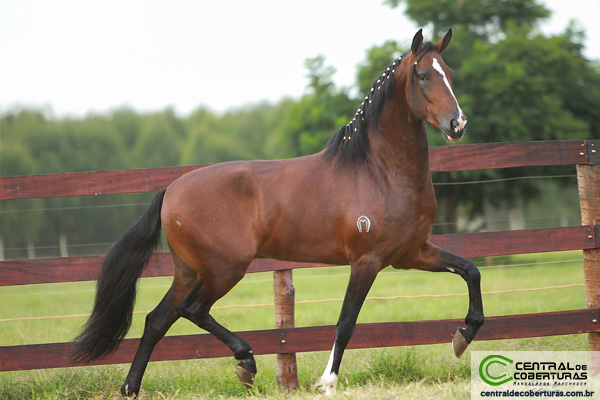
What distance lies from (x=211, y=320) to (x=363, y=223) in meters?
1.26

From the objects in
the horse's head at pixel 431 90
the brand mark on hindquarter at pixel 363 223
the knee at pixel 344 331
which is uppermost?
the horse's head at pixel 431 90

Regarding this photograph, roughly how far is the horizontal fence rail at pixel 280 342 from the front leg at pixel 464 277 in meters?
0.39

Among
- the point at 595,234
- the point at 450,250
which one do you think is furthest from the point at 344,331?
the point at 595,234

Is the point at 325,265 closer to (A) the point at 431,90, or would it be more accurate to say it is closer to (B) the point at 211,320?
(B) the point at 211,320

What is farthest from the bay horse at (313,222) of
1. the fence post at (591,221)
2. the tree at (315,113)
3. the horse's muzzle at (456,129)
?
the tree at (315,113)

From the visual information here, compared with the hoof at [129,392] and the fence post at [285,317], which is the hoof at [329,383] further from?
the hoof at [129,392]

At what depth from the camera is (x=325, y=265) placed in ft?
15.9

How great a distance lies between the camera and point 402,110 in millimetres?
4258

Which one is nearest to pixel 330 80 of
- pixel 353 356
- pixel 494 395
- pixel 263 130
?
pixel 353 356

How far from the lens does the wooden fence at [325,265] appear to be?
4684 millimetres

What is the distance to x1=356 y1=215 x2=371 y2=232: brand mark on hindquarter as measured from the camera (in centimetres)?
410

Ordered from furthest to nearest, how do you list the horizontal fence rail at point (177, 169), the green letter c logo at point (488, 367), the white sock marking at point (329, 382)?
the horizontal fence rail at point (177, 169)
the green letter c logo at point (488, 367)
the white sock marking at point (329, 382)

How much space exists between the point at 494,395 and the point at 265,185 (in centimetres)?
196

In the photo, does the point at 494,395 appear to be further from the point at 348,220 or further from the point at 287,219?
the point at 287,219
